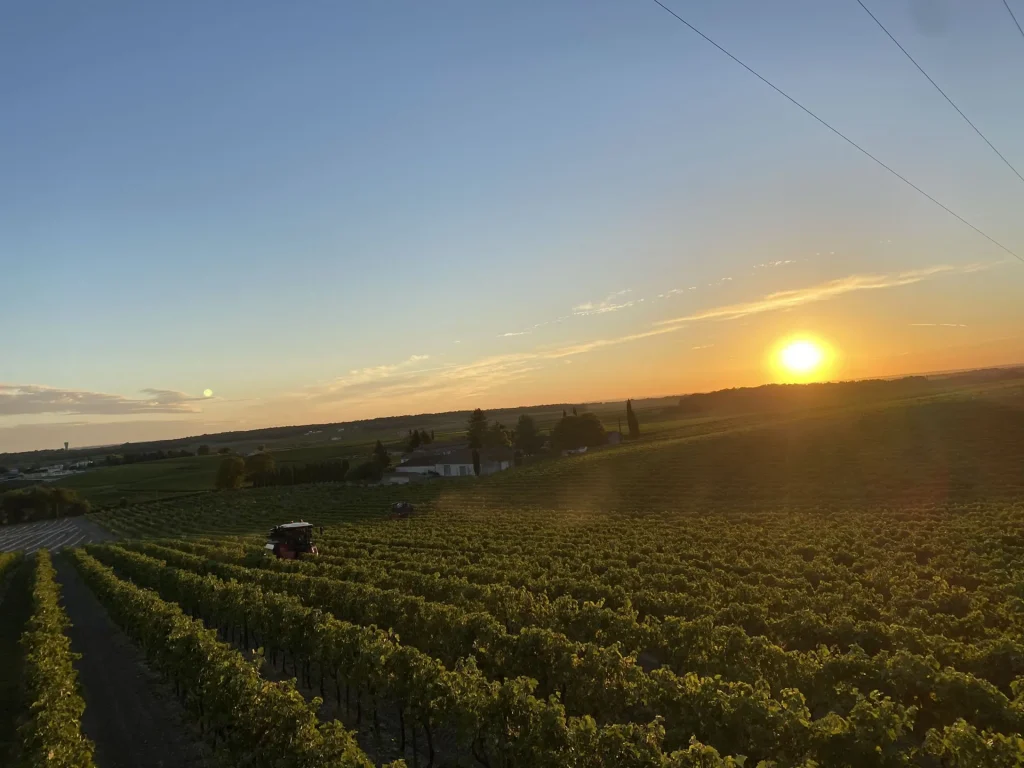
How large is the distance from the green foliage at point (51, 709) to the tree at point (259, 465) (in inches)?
4331

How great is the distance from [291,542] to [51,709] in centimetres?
2208

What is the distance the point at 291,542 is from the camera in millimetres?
33656

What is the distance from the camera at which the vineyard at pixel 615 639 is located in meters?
8.94

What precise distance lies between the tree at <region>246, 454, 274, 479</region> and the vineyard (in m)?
81.6

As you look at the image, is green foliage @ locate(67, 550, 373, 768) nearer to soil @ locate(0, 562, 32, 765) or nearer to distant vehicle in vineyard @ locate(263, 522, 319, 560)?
soil @ locate(0, 562, 32, 765)

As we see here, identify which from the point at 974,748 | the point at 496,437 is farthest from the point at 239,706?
the point at 496,437

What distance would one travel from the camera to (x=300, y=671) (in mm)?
16875

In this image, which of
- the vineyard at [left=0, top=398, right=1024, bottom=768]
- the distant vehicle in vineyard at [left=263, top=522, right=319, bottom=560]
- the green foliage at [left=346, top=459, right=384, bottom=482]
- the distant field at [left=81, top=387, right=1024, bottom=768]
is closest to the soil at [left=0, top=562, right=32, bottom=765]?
the vineyard at [left=0, top=398, right=1024, bottom=768]

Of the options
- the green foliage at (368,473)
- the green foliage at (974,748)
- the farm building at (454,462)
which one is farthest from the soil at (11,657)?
the farm building at (454,462)

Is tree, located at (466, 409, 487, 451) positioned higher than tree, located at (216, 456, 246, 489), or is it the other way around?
tree, located at (466, 409, 487, 451)

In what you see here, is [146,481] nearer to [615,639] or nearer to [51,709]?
[51,709]

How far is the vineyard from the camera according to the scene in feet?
29.3

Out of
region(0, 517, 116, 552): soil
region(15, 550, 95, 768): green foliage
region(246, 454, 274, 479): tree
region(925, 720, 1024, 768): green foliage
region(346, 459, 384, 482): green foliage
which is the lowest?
region(0, 517, 116, 552): soil

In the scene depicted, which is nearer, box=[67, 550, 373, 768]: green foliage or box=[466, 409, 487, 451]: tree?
box=[67, 550, 373, 768]: green foliage
